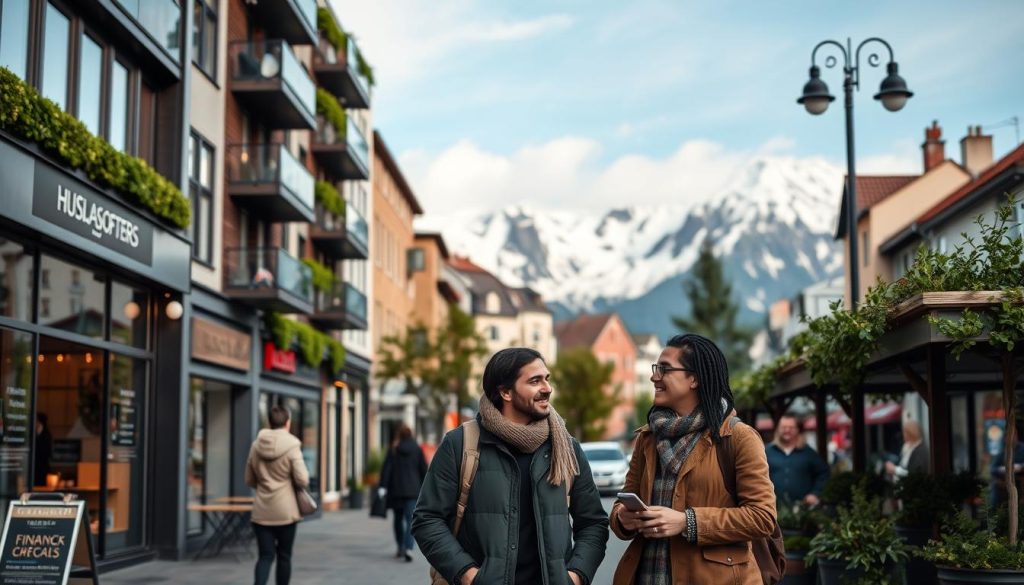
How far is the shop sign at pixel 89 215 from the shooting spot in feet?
45.6

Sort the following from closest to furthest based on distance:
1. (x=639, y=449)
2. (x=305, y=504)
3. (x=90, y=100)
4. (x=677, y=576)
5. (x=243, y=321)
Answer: (x=677, y=576) < (x=639, y=449) < (x=305, y=504) < (x=90, y=100) < (x=243, y=321)

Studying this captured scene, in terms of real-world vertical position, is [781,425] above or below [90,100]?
below

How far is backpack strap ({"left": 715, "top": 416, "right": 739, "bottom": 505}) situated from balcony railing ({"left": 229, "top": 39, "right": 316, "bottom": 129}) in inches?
817

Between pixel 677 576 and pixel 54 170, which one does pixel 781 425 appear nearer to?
pixel 54 170

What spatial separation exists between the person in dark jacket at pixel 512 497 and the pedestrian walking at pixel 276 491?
7175 mm

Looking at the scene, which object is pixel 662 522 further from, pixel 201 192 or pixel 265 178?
pixel 265 178

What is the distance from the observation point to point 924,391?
11.0 m

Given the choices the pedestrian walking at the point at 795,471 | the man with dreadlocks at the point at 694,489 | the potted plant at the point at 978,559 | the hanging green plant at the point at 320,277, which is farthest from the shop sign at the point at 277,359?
the man with dreadlocks at the point at 694,489

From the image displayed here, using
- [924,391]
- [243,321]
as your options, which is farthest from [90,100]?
[924,391]

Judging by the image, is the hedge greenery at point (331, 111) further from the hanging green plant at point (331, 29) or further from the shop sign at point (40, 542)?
the shop sign at point (40, 542)

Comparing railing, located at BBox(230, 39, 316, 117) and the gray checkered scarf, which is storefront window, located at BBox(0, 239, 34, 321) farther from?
railing, located at BBox(230, 39, 316, 117)

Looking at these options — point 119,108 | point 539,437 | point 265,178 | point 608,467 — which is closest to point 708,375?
point 539,437

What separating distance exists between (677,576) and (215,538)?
50.5 feet

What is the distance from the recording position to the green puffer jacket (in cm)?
525
